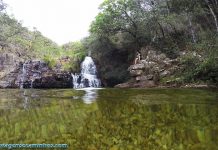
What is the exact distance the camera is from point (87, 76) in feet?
121

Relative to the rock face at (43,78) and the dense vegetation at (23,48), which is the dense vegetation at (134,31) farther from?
the rock face at (43,78)

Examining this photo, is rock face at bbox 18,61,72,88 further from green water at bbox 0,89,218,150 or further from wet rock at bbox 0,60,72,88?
green water at bbox 0,89,218,150

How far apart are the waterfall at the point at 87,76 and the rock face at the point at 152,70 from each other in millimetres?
7044

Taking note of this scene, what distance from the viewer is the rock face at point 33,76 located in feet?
119

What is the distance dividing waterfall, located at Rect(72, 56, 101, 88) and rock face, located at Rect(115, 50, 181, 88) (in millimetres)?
7044

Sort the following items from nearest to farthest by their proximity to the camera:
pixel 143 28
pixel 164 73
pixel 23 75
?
pixel 164 73 → pixel 143 28 → pixel 23 75

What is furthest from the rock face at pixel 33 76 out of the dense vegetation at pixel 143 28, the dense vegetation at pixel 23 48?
the dense vegetation at pixel 143 28

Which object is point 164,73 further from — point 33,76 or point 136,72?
point 33,76

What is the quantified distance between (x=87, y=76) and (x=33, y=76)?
640 centimetres

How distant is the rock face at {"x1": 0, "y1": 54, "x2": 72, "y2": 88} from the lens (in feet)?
119

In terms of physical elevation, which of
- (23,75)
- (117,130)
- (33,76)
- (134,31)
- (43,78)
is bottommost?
(117,130)

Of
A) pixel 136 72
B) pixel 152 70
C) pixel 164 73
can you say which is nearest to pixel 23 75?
pixel 136 72

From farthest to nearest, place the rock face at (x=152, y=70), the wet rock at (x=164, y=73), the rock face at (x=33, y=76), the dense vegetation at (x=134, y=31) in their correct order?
the rock face at (x=33, y=76) < the dense vegetation at (x=134, y=31) < the rock face at (x=152, y=70) < the wet rock at (x=164, y=73)

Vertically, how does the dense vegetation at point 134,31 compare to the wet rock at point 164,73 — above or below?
above
